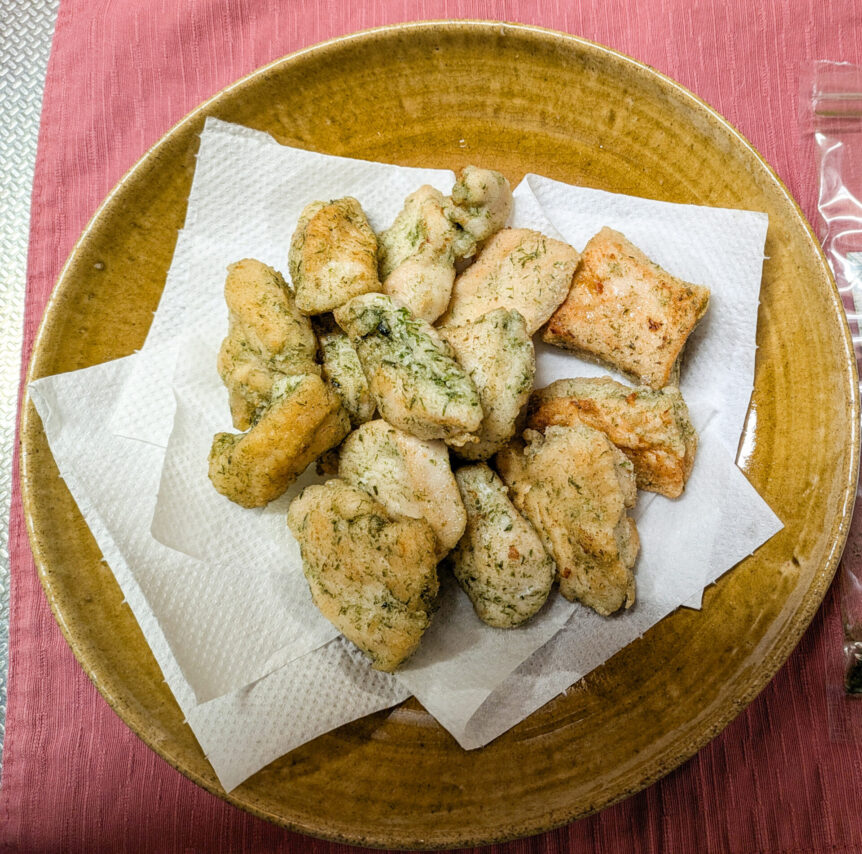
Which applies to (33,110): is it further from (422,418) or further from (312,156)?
(422,418)

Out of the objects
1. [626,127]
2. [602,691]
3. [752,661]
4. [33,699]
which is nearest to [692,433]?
[752,661]

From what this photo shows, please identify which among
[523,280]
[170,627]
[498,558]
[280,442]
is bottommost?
[170,627]

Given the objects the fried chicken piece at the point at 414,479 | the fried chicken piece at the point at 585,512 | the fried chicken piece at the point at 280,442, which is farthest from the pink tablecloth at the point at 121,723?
the fried chicken piece at the point at 414,479

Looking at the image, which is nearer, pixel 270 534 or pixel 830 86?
pixel 270 534

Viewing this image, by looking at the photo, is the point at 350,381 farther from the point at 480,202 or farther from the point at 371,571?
the point at 480,202

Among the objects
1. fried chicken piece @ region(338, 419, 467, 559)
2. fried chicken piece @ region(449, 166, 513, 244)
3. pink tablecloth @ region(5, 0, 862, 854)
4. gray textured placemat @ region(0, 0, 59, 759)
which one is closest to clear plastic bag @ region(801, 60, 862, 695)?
pink tablecloth @ region(5, 0, 862, 854)

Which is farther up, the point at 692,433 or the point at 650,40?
the point at 650,40

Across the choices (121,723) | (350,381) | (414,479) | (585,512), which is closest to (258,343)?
(350,381)
